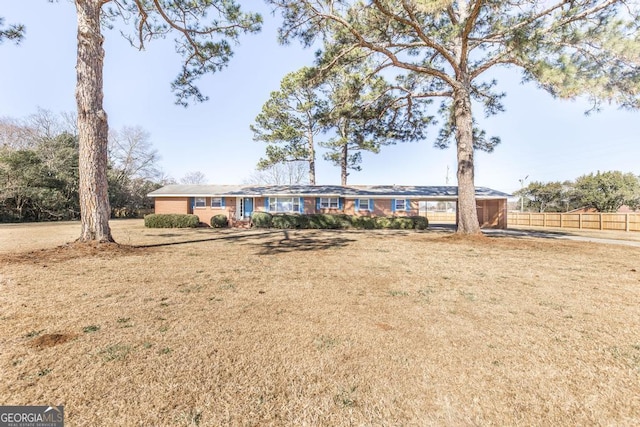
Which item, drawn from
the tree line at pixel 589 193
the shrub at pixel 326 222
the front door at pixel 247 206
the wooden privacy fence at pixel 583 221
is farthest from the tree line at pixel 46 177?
the tree line at pixel 589 193

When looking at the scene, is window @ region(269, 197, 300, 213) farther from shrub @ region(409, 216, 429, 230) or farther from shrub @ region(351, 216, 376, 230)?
shrub @ region(409, 216, 429, 230)

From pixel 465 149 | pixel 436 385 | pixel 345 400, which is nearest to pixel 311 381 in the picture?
pixel 345 400

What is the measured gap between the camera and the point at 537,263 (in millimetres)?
6730

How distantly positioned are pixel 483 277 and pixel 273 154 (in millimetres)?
19533

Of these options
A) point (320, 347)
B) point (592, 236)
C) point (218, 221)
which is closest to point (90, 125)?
point (320, 347)

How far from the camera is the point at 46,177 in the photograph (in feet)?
74.5

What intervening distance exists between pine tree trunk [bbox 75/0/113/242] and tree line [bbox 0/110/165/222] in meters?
21.5

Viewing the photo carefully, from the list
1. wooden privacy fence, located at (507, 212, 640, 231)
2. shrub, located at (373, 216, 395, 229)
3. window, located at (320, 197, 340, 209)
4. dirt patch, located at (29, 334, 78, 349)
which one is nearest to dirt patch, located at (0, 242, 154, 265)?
dirt patch, located at (29, 334, 78, 349)

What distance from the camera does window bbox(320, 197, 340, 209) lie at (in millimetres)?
20328

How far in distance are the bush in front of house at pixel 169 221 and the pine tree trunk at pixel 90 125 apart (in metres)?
10.3

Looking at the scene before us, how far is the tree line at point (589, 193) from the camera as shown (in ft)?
88.5

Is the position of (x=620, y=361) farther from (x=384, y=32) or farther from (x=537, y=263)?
(x=384, y=32)

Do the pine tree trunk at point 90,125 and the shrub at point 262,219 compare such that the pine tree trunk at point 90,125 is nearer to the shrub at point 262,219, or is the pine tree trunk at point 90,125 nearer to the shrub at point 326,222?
the shrub at point 262,219

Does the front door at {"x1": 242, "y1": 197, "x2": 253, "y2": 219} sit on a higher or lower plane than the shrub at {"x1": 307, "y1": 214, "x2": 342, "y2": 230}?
higher
